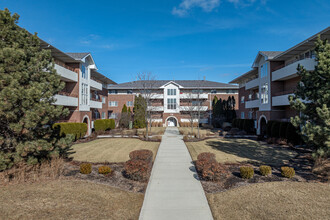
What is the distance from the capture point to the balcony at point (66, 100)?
68.2 feet

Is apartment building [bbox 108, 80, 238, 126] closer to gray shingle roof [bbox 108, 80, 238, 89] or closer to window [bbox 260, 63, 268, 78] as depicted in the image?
gray shingle roof [bbox 108, 80, 238, 89]

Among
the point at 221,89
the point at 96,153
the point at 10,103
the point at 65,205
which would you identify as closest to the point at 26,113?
the point at 10,103

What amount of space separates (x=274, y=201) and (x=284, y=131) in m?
15.3

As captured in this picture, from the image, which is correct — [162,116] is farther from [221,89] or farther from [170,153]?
[170,153]

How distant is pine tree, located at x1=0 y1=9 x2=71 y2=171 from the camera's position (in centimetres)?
852

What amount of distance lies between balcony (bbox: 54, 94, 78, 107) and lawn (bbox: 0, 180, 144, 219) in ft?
45.9

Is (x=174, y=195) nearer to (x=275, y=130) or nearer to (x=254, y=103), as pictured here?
(x=275, y=130)

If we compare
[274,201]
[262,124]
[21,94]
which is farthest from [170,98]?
[274,201]

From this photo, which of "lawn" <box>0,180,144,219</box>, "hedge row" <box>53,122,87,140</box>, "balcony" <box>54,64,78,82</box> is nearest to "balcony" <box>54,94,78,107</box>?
"balcony" <box>54,64,78,82</box>

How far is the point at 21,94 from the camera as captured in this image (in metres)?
8.49

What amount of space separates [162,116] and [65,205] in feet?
129

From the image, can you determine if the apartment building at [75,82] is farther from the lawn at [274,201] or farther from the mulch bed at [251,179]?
the lawn at [274,201]

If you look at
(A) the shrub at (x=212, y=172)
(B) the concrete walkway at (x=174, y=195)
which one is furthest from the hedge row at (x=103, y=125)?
(A) the shrub at (x=212, y=172)

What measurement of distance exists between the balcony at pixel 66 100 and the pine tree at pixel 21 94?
1160 centimetres
